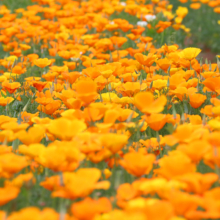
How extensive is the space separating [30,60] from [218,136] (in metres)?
2.66

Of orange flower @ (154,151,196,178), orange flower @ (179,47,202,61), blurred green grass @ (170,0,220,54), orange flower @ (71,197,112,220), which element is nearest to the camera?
orange flower @ (71,197,112,220)

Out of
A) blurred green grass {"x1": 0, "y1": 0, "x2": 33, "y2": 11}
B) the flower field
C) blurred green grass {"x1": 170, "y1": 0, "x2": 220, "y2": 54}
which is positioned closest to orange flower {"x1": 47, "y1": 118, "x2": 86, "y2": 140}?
the flower field

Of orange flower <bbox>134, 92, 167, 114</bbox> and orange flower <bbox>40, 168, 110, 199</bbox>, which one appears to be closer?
orange flower <bbox>40, 168, 110, 199</bbox>

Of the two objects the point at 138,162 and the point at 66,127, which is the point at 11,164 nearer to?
the point at 66,127

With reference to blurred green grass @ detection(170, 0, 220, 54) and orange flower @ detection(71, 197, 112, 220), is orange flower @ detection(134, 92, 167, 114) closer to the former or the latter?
orange flower @ detection(71, 197, 112, 220)

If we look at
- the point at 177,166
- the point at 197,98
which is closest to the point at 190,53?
the point at 197,98

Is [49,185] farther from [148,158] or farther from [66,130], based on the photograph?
[148,158]

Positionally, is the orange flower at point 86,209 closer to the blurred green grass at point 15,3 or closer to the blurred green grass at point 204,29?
the blurred green grass at point 204,29

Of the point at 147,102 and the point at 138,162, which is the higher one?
the point at 147,102

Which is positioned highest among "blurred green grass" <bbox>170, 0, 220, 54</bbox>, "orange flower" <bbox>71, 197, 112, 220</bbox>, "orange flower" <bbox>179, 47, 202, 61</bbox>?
"blurred green grass" <bbox>170, 0, 220, 54</bbox>

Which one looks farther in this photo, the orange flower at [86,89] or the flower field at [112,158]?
the orange flower at [86,89]

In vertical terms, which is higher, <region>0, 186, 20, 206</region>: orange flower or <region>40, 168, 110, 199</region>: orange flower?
<region>40, 168, 110, 199</region>: orange flower

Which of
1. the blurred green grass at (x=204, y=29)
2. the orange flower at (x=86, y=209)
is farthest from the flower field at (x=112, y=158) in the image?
the blurred green grass at (x=204, y=29)

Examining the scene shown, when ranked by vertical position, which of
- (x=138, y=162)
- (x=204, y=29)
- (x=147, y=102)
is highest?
(x=204, y=29)
